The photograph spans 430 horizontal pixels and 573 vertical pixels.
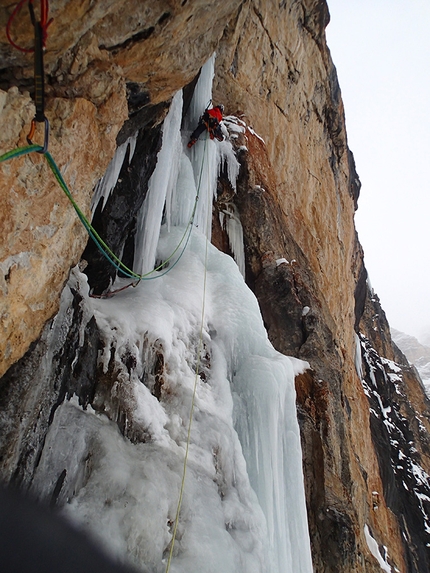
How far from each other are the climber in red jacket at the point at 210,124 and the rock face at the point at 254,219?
515mm

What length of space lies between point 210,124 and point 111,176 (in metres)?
3.76

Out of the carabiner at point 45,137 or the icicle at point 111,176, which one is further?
the icicle at point 111,176

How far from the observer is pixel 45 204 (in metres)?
2.07

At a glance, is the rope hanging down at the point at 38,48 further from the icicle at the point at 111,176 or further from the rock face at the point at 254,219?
the icicle at the point at 111,176

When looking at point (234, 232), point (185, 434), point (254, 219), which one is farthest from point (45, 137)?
point (254, 219)

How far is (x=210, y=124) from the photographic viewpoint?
22.3 feet

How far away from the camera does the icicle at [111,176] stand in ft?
11.6

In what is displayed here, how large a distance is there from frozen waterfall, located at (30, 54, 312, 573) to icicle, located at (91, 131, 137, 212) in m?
0.80

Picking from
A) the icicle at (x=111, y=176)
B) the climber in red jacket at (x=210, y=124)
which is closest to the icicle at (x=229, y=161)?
the climber in red jacket at (x=210, y=124)

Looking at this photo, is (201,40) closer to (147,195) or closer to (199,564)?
(147,195)

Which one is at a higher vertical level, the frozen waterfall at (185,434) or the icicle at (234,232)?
the icicle at (234,232)

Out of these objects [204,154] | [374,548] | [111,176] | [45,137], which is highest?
[204,154]

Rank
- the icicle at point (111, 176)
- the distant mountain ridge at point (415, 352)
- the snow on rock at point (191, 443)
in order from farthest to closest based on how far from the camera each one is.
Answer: the distant mountain ridge at point (415, 352) → the icicle at point (111, 176) → the snow on rock at point (191, 443)

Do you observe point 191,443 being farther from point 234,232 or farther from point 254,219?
point 254,219
